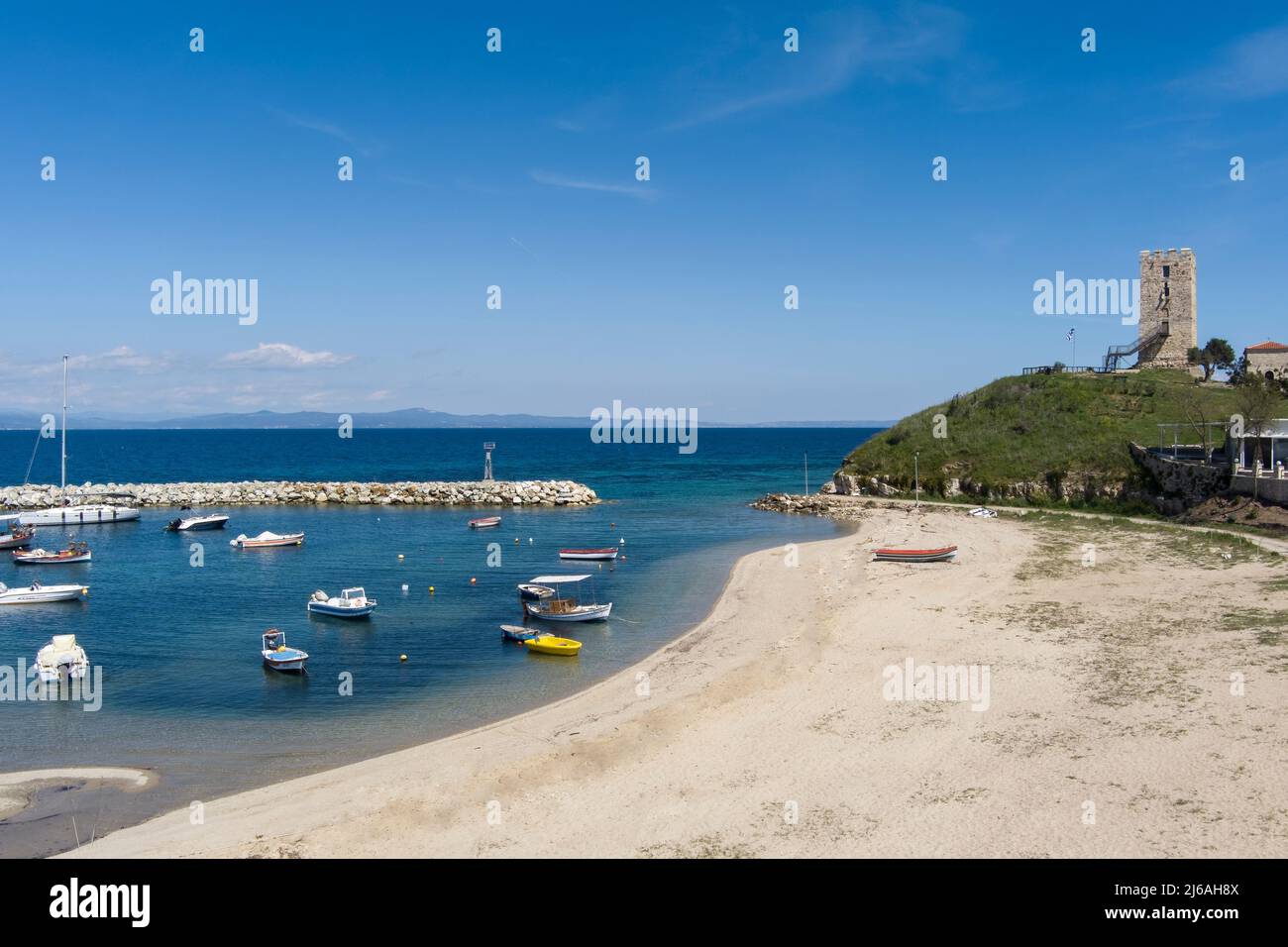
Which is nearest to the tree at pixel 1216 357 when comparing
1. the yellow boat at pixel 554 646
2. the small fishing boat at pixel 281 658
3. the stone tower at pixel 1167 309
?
the stone tower at pixel 1167 309

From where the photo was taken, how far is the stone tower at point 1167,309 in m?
71.3

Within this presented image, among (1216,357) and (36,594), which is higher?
(1216,357)

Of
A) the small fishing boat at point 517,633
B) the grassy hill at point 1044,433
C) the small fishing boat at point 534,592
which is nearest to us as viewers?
the small fishing boat at point 517,633

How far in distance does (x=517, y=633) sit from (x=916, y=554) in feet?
69.2

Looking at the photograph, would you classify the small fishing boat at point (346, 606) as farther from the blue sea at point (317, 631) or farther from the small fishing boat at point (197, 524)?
the small fishing boat at point (197, 524)

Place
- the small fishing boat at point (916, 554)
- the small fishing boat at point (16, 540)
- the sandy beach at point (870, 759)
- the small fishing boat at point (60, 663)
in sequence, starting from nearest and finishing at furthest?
the sandy beach at point (870, 759) → the small fishing boat at point (60, 663) → the small fishing boat at point (916, 554) → the small fishing boat at point (16, 540)

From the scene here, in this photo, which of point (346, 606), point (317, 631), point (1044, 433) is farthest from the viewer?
point (1044, 433)

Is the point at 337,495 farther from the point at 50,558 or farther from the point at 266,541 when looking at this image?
the point at 50,558

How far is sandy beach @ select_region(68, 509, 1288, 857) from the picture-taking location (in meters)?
15.0

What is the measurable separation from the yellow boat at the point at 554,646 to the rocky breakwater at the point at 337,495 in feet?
164

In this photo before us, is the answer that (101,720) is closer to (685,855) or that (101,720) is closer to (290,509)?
(685,855)

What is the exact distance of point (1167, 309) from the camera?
73.5 m

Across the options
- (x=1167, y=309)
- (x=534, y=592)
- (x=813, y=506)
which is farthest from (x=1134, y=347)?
(x=534, y=592)
